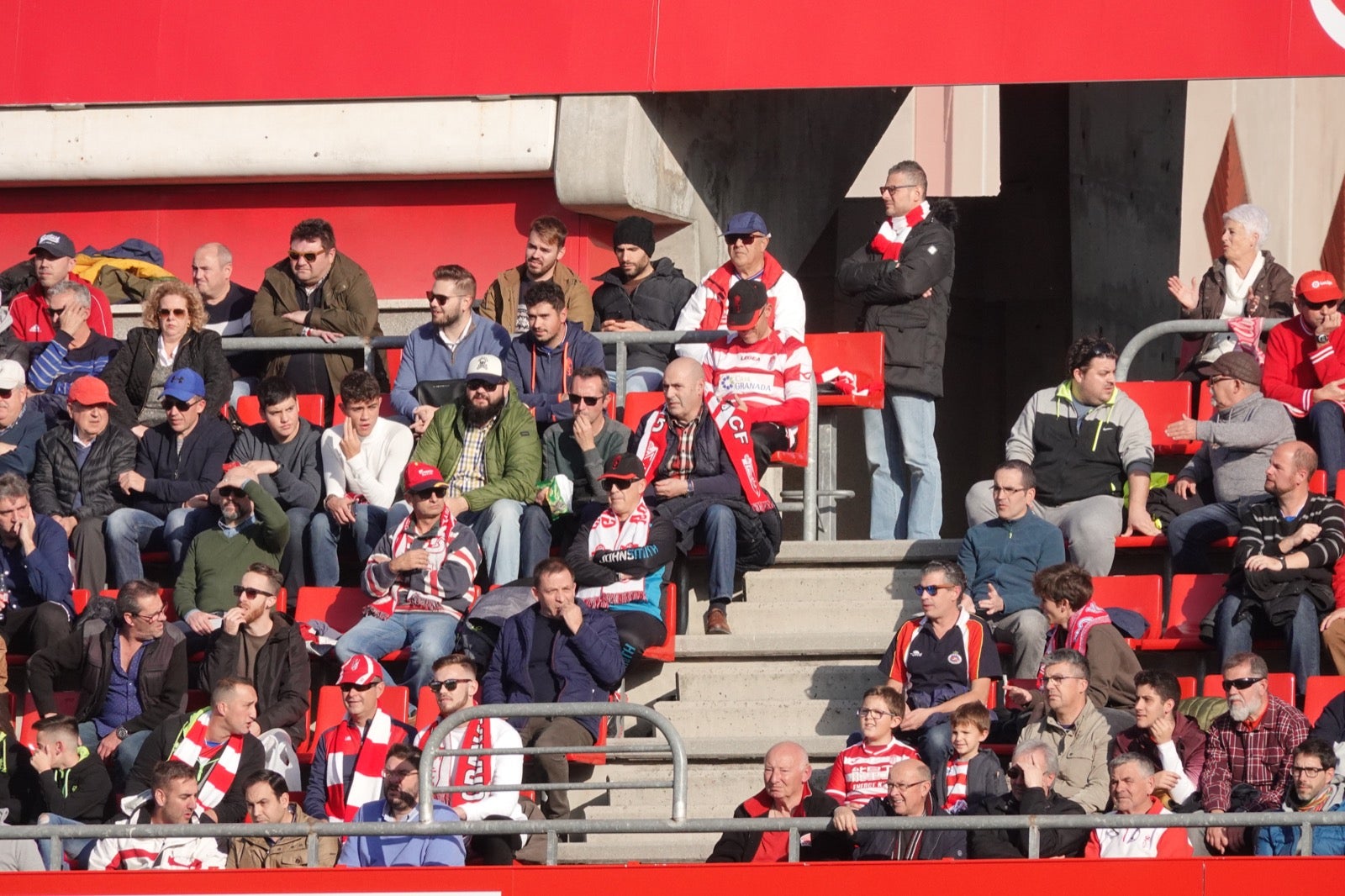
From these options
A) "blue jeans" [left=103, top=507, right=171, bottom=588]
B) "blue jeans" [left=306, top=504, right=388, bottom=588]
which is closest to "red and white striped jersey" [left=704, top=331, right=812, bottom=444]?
"blue jeans" [left=306, top=504, right=388, bottom=588]

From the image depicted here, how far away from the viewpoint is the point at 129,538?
11086 millimetres

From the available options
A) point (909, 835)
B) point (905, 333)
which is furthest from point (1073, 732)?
point (905, 333)

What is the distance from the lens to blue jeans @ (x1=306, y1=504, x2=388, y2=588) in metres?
10.9

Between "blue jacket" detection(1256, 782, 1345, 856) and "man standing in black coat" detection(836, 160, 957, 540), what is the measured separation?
3.56 m

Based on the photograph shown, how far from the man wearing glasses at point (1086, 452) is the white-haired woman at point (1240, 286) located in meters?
1.05

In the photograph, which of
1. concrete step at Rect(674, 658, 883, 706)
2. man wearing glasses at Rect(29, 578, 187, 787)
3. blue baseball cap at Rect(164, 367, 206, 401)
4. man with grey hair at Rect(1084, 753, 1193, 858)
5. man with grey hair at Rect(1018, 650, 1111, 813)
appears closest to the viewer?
man with grey hair at Rect(1084, 753, 1193, 858)

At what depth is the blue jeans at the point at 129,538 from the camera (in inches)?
436

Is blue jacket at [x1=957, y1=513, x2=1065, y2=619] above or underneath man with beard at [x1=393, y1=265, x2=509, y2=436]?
underneath

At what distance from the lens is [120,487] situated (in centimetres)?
1129

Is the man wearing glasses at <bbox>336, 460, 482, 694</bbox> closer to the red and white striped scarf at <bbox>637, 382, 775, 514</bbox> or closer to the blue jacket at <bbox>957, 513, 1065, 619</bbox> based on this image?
the red and white striped scarf at <bbox>637, 382, 775, 514</bbox>

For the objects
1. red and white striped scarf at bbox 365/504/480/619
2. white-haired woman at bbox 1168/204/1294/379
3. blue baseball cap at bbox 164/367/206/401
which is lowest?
red and white striped scarf at bbox 365/504/480/619

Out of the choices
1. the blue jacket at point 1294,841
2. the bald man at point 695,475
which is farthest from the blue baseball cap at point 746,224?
the blue jacket at point 1294,841

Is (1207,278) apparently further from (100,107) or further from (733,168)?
(100,107)

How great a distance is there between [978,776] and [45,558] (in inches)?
185
